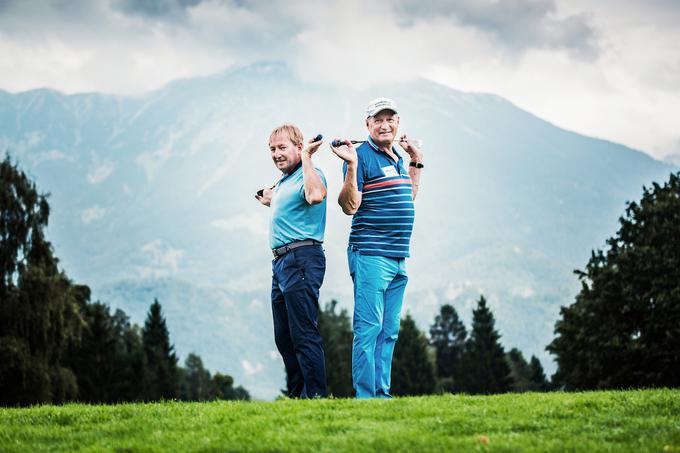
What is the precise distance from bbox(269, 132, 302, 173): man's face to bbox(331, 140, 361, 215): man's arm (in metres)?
0.57

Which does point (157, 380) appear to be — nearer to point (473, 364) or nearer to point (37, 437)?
point (473, 364)

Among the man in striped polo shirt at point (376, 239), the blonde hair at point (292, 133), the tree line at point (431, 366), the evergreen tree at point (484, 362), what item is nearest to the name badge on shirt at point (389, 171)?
the man in striped polo shirt at point (376, 239)

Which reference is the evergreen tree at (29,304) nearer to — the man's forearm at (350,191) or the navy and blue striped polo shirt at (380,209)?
the navy and blue striped polo shirt at (380,209)

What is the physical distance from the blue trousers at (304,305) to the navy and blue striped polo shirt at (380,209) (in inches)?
22.5

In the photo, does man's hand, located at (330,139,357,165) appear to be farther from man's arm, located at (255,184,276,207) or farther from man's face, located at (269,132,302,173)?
man's arm, located at (255,184,276,207)

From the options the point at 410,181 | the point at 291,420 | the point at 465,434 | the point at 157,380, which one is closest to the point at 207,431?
the point at 291,420

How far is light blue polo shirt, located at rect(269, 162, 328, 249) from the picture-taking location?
836 cm

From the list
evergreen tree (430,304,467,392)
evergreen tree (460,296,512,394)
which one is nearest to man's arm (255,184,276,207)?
evergreen tree (460,296,512,394)

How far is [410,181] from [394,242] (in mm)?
850

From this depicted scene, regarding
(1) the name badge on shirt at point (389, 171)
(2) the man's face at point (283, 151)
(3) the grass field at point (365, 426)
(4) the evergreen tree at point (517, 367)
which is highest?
(4) the evergreen tree at point (517, 367)

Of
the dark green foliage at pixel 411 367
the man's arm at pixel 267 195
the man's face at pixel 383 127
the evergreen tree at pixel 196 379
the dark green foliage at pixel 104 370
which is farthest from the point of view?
the evergreen tree at pixel 196 379

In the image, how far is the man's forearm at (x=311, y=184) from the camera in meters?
8.12

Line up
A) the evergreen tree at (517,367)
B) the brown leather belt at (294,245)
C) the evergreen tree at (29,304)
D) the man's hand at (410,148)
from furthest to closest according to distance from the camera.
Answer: the evergreen tree at (517,367) → the evergreen tree at (29,304) → the man's hand at (410,148) → the brown leather belt at (294,245)

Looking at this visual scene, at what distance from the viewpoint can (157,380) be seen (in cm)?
7025
